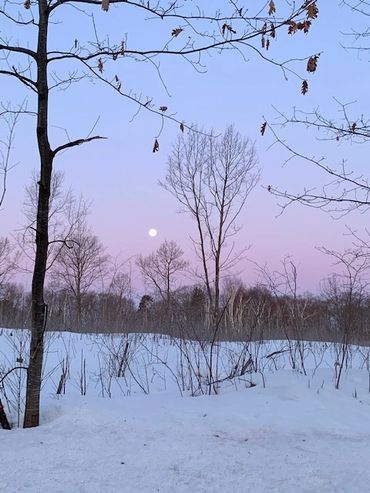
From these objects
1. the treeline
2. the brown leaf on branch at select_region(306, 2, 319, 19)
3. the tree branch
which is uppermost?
the brown leaf on branch at select_region(306, 2, 319, 19)

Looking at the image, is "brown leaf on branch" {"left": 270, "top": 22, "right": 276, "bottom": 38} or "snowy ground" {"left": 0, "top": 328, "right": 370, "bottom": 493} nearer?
"snowy ground" {"left": 0, "top": 328, "right": 370, "bottom": 493}

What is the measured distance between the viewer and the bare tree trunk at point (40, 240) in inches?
138

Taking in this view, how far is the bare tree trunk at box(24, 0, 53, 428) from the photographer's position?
11.5 feet

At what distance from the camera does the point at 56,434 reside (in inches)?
126

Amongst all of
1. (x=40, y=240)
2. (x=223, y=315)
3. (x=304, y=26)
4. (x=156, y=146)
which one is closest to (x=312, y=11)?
(x=304, y=26)

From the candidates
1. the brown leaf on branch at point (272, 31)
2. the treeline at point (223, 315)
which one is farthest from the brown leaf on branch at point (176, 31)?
the treeline at point (223, 315)

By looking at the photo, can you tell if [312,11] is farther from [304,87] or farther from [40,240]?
[40,240]

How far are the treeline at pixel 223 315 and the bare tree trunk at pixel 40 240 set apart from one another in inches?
24.7

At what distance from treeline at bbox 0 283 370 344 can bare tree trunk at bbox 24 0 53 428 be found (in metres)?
0.63

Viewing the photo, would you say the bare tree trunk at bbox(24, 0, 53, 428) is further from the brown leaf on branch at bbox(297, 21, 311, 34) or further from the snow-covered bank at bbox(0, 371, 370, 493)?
the brown leaf on branch at bbox(297, 21, 311, 34)

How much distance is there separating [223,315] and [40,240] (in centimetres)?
460

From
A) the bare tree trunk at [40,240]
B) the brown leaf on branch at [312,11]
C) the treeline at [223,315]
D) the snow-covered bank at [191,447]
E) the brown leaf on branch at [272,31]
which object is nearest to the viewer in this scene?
the snow-covered bank at [191,447]

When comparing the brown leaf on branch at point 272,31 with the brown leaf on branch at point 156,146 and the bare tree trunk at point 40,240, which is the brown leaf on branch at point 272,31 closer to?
the brown leaf on branch at point 156,146

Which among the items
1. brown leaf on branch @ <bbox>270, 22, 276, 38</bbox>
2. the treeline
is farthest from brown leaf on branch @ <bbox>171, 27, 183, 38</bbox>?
the treeline
